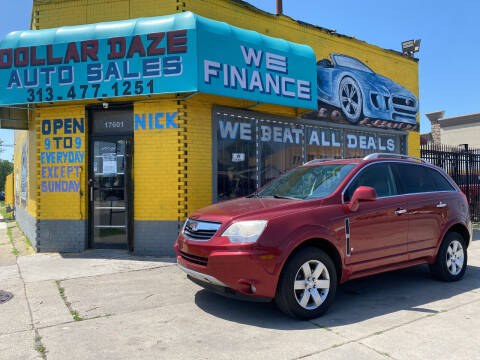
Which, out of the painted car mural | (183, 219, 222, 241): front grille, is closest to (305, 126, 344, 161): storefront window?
the painted car mural

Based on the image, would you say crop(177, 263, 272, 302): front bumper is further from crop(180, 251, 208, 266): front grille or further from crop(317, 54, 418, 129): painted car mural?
crop(317, 54, 418, 129): painted car mural

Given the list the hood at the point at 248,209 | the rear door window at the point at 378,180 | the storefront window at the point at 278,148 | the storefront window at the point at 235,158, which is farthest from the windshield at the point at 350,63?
the hood at the point at 248,209

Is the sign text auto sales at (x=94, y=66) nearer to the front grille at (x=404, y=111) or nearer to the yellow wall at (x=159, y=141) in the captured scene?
the yellow wall at (x=159, y=141)

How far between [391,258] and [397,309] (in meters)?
0.65

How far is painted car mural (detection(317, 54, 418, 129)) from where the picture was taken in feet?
33.7

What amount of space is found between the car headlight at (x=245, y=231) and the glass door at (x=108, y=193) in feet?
15.1

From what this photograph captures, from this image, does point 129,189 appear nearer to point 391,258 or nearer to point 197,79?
point 197,79

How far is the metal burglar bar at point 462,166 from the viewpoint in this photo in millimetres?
12695

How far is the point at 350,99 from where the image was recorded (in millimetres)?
10875

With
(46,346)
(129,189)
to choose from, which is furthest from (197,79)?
(46,346)

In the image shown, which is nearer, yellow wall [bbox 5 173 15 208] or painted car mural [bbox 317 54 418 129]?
painted car mural [bbox 317 54 418 129]

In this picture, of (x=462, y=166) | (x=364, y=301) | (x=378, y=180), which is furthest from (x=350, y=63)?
(x=364, y=301)

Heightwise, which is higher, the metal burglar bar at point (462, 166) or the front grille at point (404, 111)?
the front grille at point (404, 111)

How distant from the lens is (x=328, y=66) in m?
10.3
